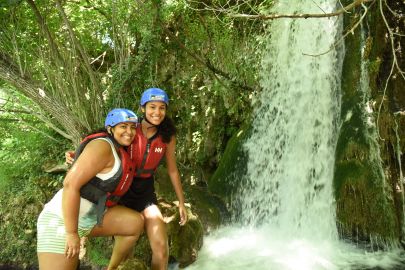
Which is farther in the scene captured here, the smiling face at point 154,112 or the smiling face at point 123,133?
the smiling face at point 154,112

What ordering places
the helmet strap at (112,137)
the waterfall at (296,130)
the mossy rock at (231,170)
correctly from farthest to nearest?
the mossy rock at (231,170), the waterfall at (296,130), the helmet strap at (112,137)

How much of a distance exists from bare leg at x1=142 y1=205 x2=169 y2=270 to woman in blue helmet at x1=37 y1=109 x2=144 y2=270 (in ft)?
1.49

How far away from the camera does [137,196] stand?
122 inches

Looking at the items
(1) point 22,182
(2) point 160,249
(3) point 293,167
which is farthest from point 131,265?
(1) point 22,182

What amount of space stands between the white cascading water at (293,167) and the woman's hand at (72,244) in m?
2.48

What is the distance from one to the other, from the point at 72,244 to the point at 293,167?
4.24m

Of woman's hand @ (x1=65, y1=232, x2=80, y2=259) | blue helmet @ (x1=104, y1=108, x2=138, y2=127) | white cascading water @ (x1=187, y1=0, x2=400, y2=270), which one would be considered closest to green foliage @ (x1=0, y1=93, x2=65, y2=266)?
white cascading water @ (x1=187, y1=0, x2=400, y2=270)

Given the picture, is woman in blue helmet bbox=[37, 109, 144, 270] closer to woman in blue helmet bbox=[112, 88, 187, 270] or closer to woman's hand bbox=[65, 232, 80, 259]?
woman's hand bbox=[65, 232, 80, 259]

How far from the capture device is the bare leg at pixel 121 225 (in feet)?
9.11

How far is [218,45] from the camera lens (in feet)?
21.2

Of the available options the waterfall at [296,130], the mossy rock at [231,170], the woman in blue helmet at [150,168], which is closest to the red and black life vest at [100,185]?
the woman in blue helmet at [150,168]

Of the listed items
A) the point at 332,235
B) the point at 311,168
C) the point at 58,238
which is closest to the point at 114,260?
the point at 58,238

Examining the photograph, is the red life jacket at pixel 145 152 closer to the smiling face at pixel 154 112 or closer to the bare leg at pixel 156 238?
the smiling face at pixel 154 112

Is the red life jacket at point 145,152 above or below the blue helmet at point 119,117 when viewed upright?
below
